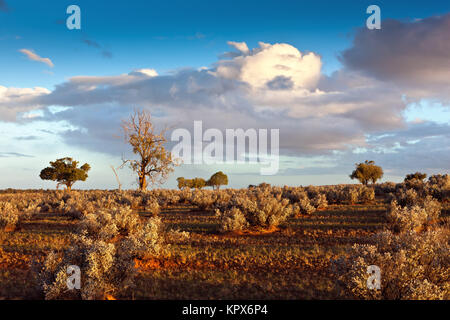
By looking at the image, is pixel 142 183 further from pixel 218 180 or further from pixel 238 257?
pixel 218 180

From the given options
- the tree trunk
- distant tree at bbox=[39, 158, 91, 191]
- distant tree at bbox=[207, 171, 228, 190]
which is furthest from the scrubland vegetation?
distant tree at bbox=[207, 171, 228, 190]

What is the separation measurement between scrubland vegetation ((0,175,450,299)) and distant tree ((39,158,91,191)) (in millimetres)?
48969

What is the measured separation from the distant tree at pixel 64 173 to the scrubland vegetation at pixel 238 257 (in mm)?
48969

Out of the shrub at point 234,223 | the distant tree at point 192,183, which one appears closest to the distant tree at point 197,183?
the distant tree at point 192,183

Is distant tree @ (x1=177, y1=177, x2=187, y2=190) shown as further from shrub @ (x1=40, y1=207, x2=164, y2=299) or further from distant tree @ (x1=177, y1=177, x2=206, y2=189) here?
shrub @ (x1=40, y1=207, x2=164, y2=299)

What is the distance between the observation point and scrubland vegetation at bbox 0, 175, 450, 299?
6.45 m

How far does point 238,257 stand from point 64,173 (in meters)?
63.1

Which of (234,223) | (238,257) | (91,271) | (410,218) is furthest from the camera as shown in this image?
(234,223)

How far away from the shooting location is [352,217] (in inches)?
717

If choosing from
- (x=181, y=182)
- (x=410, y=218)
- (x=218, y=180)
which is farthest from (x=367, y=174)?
(x=410, y=218)

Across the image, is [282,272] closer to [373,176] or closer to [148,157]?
[148,157]

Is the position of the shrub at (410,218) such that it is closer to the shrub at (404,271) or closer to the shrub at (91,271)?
the shrub at (404,271)

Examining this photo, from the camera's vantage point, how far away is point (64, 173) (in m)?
64.6
